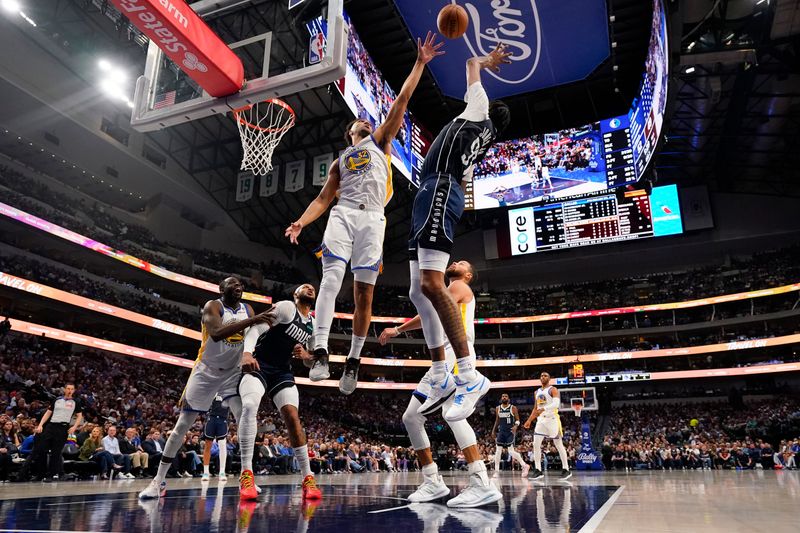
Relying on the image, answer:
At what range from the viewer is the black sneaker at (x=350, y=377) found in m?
3.65

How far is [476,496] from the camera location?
10.9ft

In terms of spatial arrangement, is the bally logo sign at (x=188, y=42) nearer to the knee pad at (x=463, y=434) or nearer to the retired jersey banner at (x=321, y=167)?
the knee pad at (x=463, y=434)

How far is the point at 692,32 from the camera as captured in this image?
51.3ft

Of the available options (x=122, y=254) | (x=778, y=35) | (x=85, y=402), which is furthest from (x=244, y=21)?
(x=778, y=35)

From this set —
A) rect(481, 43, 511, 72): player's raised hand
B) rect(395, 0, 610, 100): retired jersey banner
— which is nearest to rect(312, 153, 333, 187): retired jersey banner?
rect(395, 0, 610, 100): retired jersey banner

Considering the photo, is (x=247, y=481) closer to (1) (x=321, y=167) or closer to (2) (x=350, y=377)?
(2) (x=350, y=377)

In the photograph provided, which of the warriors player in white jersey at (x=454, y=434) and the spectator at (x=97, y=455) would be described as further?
the spectator at (x=97, y=455)

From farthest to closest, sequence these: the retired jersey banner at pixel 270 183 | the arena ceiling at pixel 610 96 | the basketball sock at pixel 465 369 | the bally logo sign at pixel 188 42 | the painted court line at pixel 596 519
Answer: the retired jersey banner at pixel 270 183, the arena ceiling at pixel 610 96, the bally logo sign at pixel 188 42, the basketball sock at pixel 465 369, the painted court line at pixel 596 519

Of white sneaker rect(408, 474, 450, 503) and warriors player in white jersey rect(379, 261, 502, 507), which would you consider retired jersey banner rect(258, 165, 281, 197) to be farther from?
white sneaker rect(408, 474, 450, 503)

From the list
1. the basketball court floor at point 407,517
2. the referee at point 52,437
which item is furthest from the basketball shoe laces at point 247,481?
the referee at point 52,437

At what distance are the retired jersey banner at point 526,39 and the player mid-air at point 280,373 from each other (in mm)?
15959

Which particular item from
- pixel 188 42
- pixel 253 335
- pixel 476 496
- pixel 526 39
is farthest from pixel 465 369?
pixel 526 39

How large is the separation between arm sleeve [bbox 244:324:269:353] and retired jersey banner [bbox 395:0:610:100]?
1629 centimetres

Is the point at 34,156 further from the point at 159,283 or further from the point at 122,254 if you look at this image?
the point at 159,283
